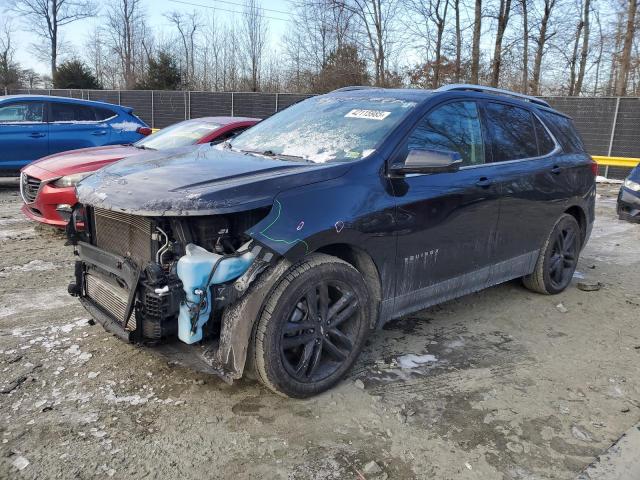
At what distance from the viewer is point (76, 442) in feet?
8.59

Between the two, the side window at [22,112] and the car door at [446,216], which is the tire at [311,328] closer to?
the car door at [446,216]

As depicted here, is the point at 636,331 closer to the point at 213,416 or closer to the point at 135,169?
the point at 213,416

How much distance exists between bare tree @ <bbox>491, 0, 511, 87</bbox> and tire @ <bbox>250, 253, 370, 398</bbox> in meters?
19.8

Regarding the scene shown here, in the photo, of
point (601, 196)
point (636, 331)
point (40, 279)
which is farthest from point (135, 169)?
point (601, 196)

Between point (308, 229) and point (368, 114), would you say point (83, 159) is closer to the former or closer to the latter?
point (368, 114)

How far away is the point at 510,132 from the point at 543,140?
564 mm

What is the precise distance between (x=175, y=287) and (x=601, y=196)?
11.9m

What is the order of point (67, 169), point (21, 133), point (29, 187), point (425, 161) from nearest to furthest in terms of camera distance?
point (425, 161) < point (67, 169) < point (29, 187) < point (21, 133)

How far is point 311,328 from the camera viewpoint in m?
3.04

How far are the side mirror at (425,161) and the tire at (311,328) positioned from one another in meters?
0.72

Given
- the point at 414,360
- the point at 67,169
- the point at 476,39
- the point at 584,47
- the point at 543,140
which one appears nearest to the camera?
the point at 414,360

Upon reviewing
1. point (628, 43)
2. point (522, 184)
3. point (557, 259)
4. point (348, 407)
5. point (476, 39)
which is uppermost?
point (628, 43)

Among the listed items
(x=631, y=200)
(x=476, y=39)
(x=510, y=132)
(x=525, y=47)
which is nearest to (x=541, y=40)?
(x=525, y=47)

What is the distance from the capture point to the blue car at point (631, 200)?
8430mm
